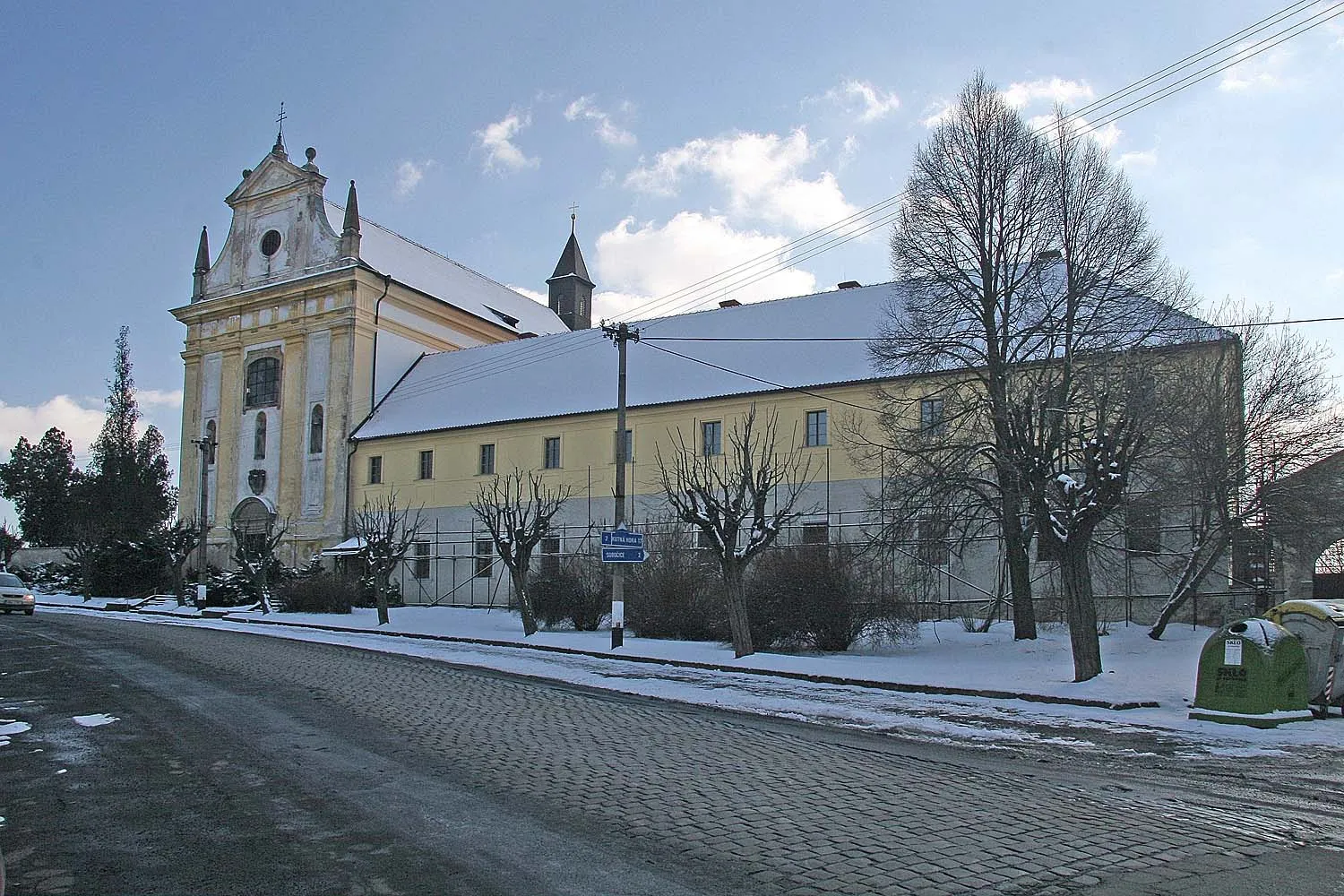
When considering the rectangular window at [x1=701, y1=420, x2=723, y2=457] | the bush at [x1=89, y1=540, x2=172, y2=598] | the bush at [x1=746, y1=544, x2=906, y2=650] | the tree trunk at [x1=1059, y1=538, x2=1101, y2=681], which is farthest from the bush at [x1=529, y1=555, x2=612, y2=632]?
the bush at [x1=89, y1=540, x2=172, y2=598]

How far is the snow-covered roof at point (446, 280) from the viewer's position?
54750mm

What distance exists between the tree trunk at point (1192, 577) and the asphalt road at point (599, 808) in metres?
12.5

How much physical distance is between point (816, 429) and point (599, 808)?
29.3m

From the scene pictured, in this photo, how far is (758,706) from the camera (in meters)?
13.9

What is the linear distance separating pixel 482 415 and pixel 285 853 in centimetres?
3997

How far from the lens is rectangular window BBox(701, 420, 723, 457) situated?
37.9m

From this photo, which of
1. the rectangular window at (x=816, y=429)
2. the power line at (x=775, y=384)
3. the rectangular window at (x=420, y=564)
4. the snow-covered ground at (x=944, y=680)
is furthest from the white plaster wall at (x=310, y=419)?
the rectangular window at (x=816, y=429)

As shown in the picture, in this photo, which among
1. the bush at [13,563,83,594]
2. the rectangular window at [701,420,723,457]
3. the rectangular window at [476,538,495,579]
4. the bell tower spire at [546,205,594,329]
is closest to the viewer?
the rectangular window at [701,420,723,457]

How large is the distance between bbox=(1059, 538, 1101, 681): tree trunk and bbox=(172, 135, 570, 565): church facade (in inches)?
1527

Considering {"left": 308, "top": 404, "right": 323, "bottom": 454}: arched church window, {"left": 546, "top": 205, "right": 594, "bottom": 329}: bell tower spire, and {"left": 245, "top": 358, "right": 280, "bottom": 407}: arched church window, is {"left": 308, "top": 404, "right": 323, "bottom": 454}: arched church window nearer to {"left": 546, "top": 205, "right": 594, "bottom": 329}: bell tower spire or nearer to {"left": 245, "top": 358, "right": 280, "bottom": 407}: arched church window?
{"left": 245, "top": 358, "right": 280, "bottom": 407}: arched church window

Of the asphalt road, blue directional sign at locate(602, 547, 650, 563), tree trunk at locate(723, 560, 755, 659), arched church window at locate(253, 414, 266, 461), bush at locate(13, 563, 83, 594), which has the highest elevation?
arched church window at locate(253, 414, 266, 461)

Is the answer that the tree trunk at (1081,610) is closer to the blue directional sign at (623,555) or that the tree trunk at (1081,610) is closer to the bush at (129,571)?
the blue directional sign at (623,555)

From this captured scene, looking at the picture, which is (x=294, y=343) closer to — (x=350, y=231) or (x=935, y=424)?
(x=350, y=231)

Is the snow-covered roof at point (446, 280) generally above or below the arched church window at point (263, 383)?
above
